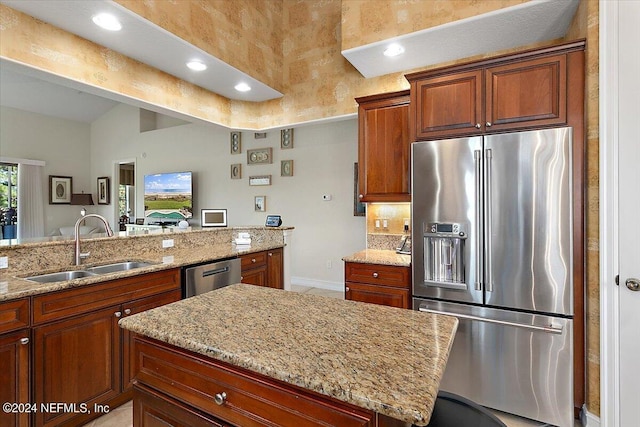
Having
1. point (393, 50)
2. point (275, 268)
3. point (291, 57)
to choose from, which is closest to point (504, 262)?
point (393, 50)

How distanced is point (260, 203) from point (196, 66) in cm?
298

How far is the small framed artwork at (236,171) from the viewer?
20.3 ft

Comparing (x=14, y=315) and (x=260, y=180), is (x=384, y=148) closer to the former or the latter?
(x=14, y=315)

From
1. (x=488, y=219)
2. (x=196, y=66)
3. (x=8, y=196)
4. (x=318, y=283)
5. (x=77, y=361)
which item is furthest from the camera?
(x=8, y=196)

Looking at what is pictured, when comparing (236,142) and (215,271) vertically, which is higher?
(236,142)

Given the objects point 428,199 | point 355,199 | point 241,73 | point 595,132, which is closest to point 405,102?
point 428,199

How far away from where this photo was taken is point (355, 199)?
4.93 metres

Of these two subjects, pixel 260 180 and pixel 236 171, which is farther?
pixel 236 171

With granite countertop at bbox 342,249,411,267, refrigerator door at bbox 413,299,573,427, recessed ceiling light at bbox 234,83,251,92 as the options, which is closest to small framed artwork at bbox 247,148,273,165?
recessed ceiling light at bbox 234,83,251,92

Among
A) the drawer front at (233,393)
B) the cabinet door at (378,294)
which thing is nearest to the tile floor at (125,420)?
the cabinet door at (378,294)

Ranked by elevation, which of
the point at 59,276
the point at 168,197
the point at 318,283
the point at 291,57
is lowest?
the point at 318,283

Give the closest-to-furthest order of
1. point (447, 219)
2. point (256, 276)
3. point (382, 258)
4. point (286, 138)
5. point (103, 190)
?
point (447, 219), point (382, 258), point (256, 276), point (286, 138), point (103, 190)

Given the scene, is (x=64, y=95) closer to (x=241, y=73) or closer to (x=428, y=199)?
(x=241, y=73)

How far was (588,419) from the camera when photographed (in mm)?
1938
